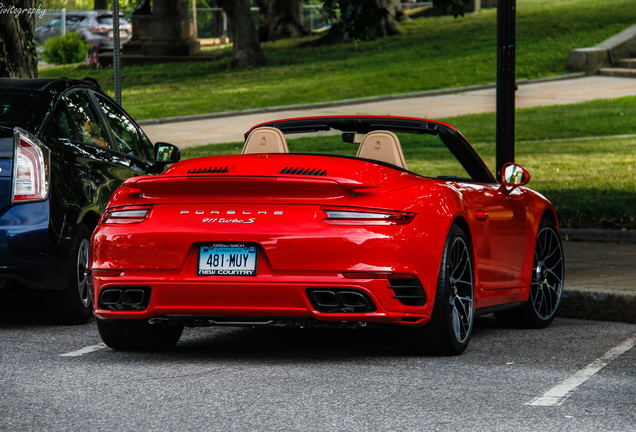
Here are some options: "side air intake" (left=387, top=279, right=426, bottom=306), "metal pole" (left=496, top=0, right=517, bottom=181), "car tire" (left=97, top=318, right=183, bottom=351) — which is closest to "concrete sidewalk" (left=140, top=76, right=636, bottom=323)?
"metal pole" (left=496, top=0, right=517, bottom=181)

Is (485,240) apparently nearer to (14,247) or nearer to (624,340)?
(624,340)

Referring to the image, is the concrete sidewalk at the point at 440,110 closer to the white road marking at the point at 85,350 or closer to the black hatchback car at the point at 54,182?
the black hatchback car at the point at 54,182

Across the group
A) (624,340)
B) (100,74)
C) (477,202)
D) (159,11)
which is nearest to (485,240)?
(477,202)

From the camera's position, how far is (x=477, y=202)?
686 cm

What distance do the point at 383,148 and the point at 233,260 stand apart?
4.07 ft

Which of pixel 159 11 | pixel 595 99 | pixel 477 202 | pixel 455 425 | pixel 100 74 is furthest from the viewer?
pixel 159 11

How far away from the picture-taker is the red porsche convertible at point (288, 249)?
5848 millimetres

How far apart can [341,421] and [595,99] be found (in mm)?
21216

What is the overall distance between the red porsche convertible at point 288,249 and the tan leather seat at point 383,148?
0.81ft

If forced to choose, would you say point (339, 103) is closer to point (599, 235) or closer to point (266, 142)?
point (599, 235)

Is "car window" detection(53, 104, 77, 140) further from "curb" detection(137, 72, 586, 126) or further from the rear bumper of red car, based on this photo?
"curb" detection(137, 72, 586, 126)

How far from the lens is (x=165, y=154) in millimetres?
8352

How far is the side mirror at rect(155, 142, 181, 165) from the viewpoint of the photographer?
8266mm

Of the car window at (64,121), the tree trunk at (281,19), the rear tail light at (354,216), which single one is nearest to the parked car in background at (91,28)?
the tree trunk at (281,19)
